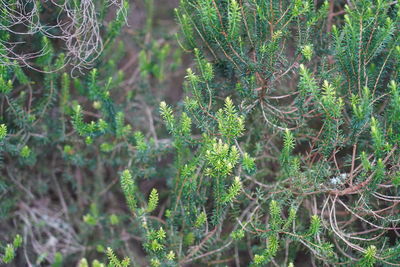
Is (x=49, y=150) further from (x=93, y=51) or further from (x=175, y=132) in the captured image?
(x=175, y=132)

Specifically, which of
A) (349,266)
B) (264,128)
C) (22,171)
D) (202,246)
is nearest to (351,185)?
(349,266)

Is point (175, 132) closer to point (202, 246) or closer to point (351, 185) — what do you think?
point (202, 246)

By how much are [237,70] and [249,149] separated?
0.52 metres

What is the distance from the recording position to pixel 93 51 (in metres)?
2.22

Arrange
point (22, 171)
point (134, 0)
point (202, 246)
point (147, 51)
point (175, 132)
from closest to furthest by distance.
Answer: point (175, 132) < point (202, 246) < point (22, 171) < point (147, 51) < point (134, 0)

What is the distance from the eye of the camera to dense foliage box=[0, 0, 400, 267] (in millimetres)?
1685

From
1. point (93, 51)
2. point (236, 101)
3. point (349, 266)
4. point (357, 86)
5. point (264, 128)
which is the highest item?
point (93, 51)

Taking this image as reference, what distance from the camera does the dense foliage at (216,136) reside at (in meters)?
1.68

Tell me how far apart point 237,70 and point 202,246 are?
34.2 inches

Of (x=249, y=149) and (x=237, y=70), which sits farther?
(x=249, y=149)

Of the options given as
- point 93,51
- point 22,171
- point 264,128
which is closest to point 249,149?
point 264,128

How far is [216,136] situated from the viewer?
6.23 feet

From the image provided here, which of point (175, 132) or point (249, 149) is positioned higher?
point (175, 132)

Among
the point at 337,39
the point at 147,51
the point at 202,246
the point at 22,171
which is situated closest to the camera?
the point at 337,39
